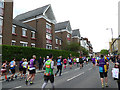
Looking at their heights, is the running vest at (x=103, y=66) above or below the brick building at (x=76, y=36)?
below

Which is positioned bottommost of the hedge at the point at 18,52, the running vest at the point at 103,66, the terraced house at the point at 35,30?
the running vest at the point at 103,66

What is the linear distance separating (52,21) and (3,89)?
2732 centimetres

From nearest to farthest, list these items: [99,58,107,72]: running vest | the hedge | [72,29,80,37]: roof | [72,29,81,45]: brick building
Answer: [99,58,107,72]: running vest → the hedge → [72,29,81,45]: brick building → [72,29,80,37]: roof

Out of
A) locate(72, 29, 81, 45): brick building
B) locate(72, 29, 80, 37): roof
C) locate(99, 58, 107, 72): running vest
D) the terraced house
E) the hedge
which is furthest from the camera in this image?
locate(72, 29, 80, 37): roof

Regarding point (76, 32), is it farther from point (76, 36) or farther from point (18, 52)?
point (18, 52)

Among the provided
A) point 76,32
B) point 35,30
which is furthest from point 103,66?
point 76,32

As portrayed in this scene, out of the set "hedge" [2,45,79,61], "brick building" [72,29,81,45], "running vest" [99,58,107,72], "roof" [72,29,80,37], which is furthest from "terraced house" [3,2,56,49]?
"roof" [72,29,80,37]

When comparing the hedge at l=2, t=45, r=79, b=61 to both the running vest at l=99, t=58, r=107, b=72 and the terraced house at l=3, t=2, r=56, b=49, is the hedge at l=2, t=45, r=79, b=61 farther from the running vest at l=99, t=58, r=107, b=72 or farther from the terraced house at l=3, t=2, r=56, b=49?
the running vest at l=99, t=58, r=107, b=72

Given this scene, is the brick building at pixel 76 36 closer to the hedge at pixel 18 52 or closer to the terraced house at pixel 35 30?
the terraced house at pixel 35 30

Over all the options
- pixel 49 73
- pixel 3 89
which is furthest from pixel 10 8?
pixel 49 73

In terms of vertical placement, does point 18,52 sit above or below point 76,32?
below

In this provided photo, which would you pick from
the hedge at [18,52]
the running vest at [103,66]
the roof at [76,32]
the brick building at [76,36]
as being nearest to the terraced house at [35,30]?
the hedge at [18,52]

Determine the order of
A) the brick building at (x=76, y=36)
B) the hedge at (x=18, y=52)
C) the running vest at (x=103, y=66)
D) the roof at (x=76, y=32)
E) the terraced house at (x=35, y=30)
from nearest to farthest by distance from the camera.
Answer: the running vest at (x=103, y=66)
the hedge at (x=18, y=52)
the terraced house at (x=35, y=30)
the brick building at (x=76, y=36)
the roof at (x=76, y=32)

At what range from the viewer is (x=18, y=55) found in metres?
16.7
